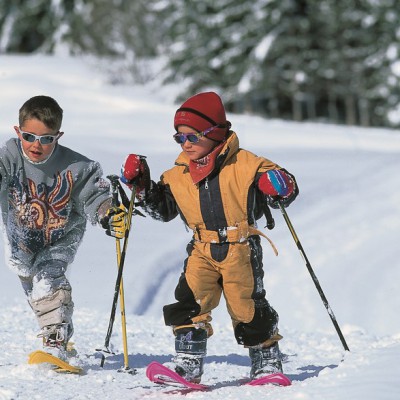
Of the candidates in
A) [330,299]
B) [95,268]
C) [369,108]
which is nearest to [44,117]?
[95,268]

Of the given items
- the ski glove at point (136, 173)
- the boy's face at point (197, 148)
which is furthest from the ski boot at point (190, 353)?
the boy's face at point (197, 148)

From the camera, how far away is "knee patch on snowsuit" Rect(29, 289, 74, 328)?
473 centimetres

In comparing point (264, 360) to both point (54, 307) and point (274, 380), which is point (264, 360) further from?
point (54, 307)

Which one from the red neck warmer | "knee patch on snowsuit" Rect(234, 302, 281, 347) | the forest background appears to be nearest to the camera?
the red neck warmer

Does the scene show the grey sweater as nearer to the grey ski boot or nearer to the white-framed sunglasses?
the white-framed sunglasses

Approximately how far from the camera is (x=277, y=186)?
4328 millimetres

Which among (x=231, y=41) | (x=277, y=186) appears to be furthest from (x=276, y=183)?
(x=231, y=41)

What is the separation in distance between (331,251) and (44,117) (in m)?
7.21

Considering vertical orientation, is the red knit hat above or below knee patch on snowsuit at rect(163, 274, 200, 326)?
above

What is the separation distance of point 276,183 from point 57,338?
1481 millimetres

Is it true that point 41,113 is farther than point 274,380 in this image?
Yes

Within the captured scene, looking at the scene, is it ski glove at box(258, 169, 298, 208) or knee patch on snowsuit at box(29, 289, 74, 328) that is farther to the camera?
knee patch on snowsuit at box(29, 289, 74, 328)

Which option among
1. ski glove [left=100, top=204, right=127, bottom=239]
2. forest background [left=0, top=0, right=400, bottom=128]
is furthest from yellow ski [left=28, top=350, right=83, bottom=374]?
forest background [left=0, top=0, right=400, bottom=128]

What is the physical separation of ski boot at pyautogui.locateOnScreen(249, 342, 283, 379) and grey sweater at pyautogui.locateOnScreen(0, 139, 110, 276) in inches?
44.5
